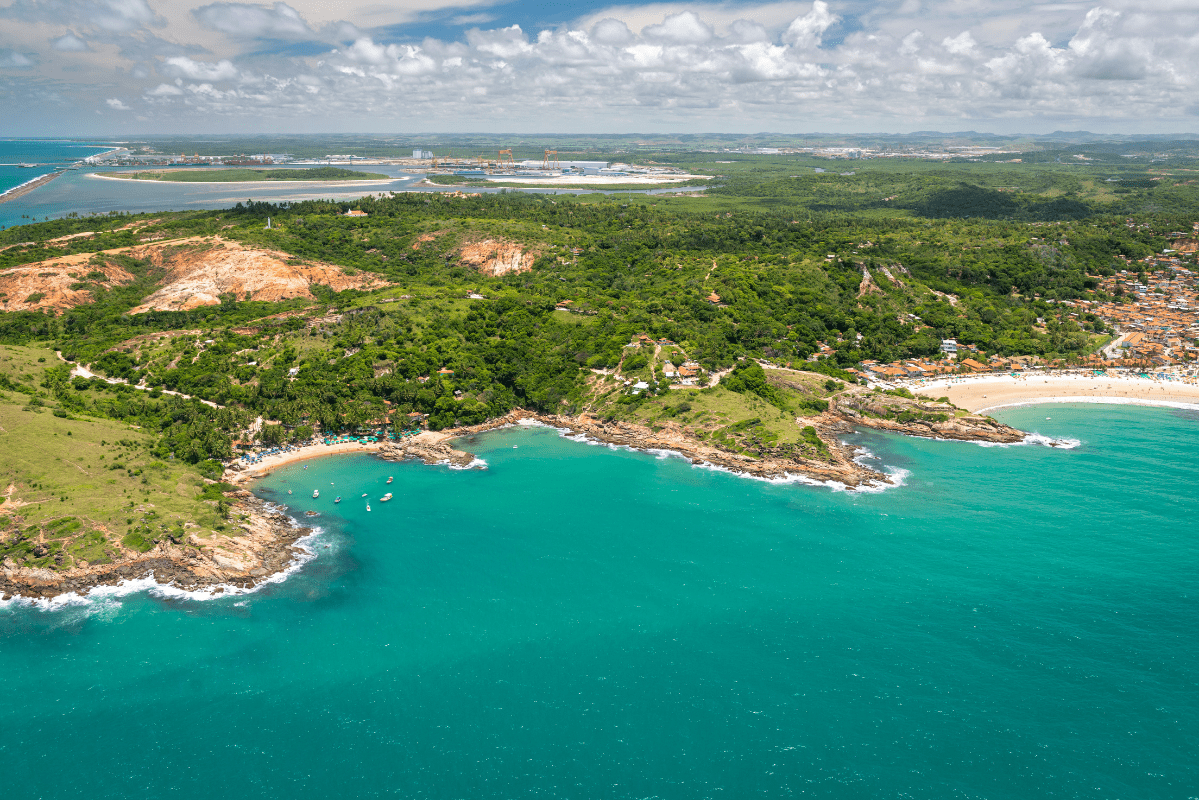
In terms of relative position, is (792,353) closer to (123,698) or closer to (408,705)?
(408,705)

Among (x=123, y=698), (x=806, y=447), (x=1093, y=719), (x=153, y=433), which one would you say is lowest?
(x=1093, y=719)

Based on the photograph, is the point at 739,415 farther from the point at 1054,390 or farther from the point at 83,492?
the point at 83,492

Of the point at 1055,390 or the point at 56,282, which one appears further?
the point at 56,282

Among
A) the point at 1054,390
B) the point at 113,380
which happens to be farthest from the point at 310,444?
the point at 1054,390

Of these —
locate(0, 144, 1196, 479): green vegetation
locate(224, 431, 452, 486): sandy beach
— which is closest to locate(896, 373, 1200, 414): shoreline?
locate(0, 144, 1196, 479): green vegetation

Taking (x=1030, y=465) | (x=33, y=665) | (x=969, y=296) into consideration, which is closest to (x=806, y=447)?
(x=1030, y=465)

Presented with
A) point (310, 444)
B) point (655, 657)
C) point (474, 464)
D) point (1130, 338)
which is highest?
point (1130, 338)

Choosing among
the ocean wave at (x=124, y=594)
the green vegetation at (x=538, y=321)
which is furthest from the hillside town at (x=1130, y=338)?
the ocean wave at (x=124, y=594)

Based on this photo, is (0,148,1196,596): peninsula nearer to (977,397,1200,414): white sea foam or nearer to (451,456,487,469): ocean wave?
(977,397,1200,414): white sea foam
